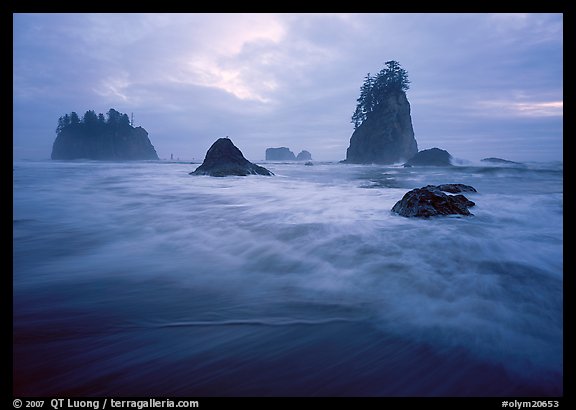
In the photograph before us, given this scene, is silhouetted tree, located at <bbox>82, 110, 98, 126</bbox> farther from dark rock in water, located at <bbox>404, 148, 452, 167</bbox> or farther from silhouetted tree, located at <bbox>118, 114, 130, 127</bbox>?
dark rock in water, located at <bbox>404, 148, 452, 167</bbox>

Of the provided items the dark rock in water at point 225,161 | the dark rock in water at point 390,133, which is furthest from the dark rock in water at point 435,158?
the dark rock in water at point 225,161

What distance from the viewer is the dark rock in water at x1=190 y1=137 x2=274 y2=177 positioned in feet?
70.1

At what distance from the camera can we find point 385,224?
5742 millimetres

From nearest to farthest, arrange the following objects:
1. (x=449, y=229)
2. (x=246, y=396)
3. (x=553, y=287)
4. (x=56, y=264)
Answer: (x=246, y=396), (x=553, y=287), (x=56, y=264), (x=449, y=229)

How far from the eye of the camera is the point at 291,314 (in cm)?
259

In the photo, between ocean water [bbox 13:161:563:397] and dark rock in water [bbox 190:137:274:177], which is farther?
dark rock in water [bbox 190:137:274:177]

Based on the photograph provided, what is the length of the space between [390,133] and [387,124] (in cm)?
203

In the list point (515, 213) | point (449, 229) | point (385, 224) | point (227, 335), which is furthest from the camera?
point (515, 213)

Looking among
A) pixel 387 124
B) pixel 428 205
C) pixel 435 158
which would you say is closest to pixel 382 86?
pixel 387 124

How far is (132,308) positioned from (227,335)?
1.11 m

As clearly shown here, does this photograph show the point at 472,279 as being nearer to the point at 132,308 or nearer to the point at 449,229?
the point at 449,229

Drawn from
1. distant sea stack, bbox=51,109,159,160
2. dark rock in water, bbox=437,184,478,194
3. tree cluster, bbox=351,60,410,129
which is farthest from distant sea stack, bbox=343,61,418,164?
distant sea stack, bbox=51,109,159,160

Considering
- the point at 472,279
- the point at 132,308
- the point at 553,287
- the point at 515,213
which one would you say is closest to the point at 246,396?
the point at 132,308
